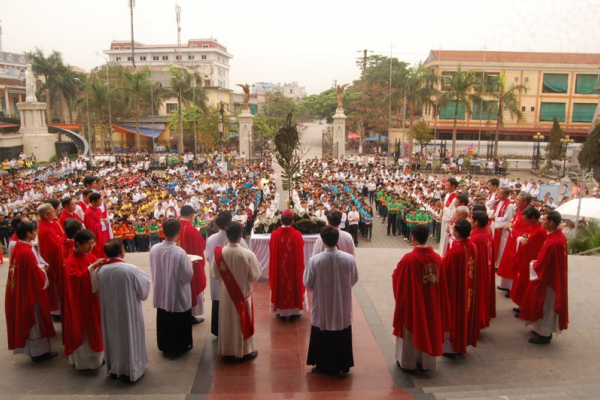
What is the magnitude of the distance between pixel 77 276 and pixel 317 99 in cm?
5216

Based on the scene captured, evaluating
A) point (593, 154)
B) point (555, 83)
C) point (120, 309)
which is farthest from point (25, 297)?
point (555, 83)

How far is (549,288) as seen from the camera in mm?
5402

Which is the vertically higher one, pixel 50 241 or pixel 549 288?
pixel 50 241

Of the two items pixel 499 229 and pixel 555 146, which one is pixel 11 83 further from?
pixel 499 229

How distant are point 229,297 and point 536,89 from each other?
4322 centimetres

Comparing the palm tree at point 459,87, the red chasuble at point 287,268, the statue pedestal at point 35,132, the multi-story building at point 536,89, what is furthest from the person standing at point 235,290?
the multi-story building at point 536,89

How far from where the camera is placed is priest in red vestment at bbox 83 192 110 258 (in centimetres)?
658

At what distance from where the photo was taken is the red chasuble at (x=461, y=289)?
16.2 ft

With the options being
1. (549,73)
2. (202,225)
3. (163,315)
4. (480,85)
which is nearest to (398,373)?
(163,315)

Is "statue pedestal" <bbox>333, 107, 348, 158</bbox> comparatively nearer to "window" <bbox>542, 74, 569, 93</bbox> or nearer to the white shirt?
"window" <bbox>542, 74, 569, 93</bbox>

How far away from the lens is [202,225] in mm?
12070

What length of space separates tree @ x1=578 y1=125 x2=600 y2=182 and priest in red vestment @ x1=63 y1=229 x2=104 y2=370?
84.0 feet

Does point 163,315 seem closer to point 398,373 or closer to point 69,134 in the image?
point 398,373

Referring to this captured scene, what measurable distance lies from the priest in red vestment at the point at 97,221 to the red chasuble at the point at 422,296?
4251 millimetres
